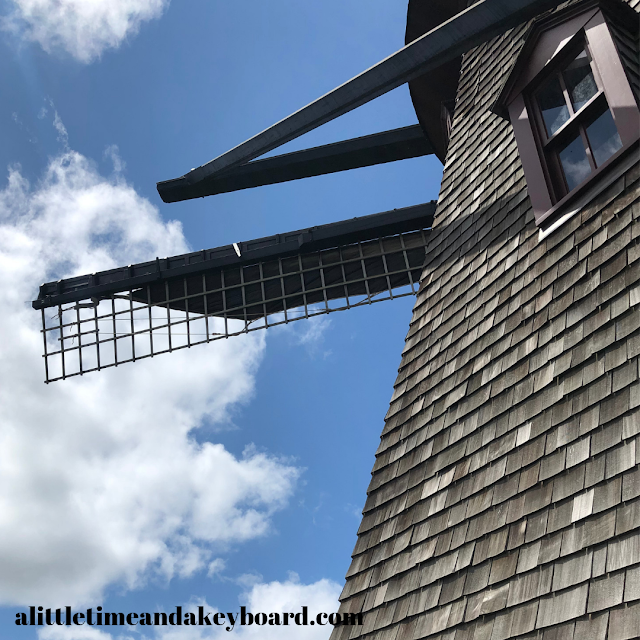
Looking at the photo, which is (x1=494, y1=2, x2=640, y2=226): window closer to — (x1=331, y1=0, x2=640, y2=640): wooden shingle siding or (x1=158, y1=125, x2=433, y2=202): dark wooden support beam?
(x1=331, y1=0, x2=640, y2=640): wooden shingle siding

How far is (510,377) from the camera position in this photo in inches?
149

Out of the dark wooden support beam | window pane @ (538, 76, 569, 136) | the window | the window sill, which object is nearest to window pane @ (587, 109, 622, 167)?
the window

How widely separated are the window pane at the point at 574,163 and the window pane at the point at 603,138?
0.10m

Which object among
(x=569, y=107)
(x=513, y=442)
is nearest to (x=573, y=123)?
(x=569, y=107)

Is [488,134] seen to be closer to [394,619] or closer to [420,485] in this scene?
[420,485]

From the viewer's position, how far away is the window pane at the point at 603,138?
12.8 ft

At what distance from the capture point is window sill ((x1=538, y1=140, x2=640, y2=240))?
12.0ft

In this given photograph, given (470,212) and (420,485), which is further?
(470,212)

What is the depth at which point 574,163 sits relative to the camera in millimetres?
4262

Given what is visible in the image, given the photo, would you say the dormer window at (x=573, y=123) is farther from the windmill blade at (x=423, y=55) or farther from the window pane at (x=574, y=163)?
the windmill blade at (x=423, y=55)

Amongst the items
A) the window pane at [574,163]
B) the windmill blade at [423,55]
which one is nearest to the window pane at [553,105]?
the window pane at [574,163]

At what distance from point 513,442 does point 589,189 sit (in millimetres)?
1636

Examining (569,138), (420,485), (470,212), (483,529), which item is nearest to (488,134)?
(470,212)

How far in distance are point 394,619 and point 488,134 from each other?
3970mm
